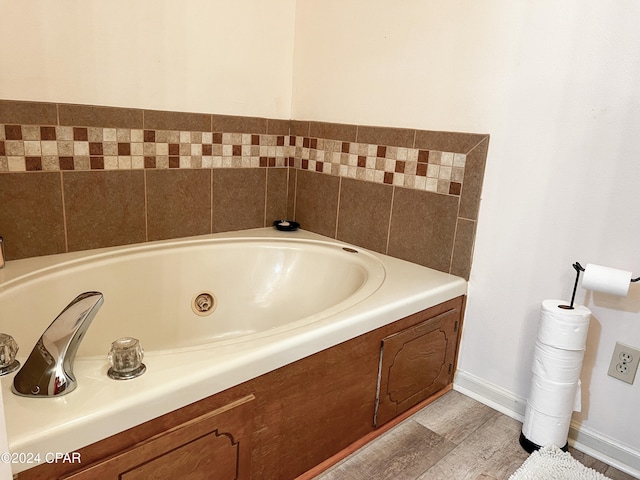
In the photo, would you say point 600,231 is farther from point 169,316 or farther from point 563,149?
point 169,316

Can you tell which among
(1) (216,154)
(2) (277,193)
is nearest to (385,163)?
(2) (277,193)

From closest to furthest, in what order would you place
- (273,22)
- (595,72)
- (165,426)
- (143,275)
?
(165,426), (595,72), (143,275), (273,22)

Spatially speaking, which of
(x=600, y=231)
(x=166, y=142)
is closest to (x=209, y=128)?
(x=166, y=142)

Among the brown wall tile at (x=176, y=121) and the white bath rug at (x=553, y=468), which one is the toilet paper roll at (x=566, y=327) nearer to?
the white bath rug at (x=553, y=468)

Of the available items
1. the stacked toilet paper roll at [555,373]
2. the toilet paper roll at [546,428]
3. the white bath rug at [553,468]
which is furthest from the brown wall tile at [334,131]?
the white bath rug at [553,468]

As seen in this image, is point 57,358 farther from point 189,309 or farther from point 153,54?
point 153,54

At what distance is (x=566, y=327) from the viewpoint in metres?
1.48

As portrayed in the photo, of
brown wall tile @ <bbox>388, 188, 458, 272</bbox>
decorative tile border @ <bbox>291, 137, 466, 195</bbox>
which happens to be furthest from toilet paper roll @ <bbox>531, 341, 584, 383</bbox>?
decorative tile border @ <bbox>291, 137, 466, 195</bbox>

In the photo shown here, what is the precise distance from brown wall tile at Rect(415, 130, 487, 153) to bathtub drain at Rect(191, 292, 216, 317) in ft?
3.58

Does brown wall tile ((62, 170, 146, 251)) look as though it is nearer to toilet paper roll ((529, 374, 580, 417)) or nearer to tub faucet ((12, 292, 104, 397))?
tub faucet ((12, 292, 104, 397))

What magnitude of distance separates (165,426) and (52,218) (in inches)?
43.0

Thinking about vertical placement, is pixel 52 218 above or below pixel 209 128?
below

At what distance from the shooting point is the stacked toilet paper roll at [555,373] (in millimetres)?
1487

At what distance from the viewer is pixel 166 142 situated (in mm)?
1976
